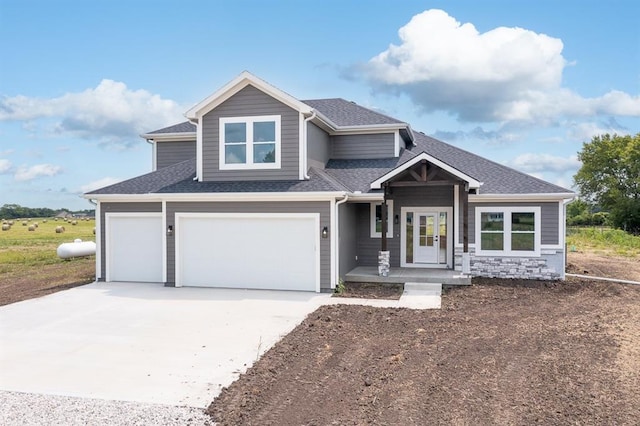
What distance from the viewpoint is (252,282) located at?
12875 mm

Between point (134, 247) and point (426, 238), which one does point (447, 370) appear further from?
point (134, 247)

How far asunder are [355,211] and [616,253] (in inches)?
625

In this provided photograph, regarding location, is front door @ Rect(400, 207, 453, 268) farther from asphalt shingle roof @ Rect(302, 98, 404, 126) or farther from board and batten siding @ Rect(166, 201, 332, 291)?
board and batten siding @ Rect(166, 201, 332, 291)

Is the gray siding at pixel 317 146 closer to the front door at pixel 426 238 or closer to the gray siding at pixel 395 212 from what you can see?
the gray siding at pixel 395 212

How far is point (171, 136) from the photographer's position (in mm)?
17516

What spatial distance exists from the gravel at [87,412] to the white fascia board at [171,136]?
12.7m

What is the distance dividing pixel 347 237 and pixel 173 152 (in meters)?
7.94

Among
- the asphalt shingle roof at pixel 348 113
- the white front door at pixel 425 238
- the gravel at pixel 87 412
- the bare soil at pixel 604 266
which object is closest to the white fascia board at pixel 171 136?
the asphalt shingle roof at pixel 348 113

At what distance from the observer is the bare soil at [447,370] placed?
202 inches

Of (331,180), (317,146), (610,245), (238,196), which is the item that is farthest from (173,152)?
(610,245)

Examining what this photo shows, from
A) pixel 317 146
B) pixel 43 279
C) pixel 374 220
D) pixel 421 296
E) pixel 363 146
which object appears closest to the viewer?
pixel 421 296

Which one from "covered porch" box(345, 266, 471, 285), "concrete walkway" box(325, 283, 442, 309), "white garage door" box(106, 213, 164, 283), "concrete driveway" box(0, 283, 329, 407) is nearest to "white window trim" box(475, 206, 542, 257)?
"covered porch" box(345, 266, 471, 285)

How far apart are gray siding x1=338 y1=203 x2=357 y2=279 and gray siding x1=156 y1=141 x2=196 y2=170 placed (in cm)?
664

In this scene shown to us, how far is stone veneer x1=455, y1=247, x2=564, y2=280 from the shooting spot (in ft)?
45.1
